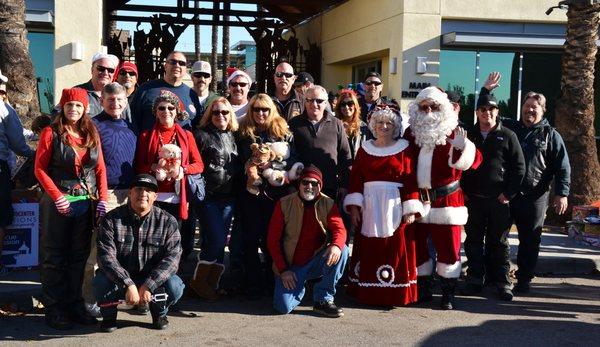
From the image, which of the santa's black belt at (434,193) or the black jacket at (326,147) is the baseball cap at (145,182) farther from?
the santa's black belt at (434,193)

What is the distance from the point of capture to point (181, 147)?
5895 millimetres

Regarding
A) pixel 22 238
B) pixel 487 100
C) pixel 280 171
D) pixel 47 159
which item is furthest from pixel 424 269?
pixel 22 238

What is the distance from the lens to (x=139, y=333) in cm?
534

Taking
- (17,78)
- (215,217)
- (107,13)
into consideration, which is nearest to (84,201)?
(215,217)

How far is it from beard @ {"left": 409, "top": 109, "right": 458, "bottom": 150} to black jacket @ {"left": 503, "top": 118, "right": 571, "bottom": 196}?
3.85 feet

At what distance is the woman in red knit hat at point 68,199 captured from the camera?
526 cm

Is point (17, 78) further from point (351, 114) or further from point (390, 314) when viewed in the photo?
point (390, 314)

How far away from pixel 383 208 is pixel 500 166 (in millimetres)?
1316

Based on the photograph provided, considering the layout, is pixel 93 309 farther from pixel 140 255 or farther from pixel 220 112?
pixel 220 112

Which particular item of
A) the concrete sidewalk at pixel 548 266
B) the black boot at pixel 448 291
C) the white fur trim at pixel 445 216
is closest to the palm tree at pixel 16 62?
the concrete sidewalk at pixel 548 266

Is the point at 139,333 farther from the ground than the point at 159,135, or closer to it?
closer to it

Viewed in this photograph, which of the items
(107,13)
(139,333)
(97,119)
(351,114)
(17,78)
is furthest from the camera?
(107,13)

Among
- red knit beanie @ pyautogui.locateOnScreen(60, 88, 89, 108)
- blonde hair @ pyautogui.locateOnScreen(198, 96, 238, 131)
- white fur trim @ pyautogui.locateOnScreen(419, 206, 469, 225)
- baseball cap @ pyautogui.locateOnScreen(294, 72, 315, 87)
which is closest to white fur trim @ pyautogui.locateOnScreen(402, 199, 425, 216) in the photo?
white fur trim @ pyautogui.locateOnScreen(419, 206, 469, 225)

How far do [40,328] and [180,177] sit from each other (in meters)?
1.58
